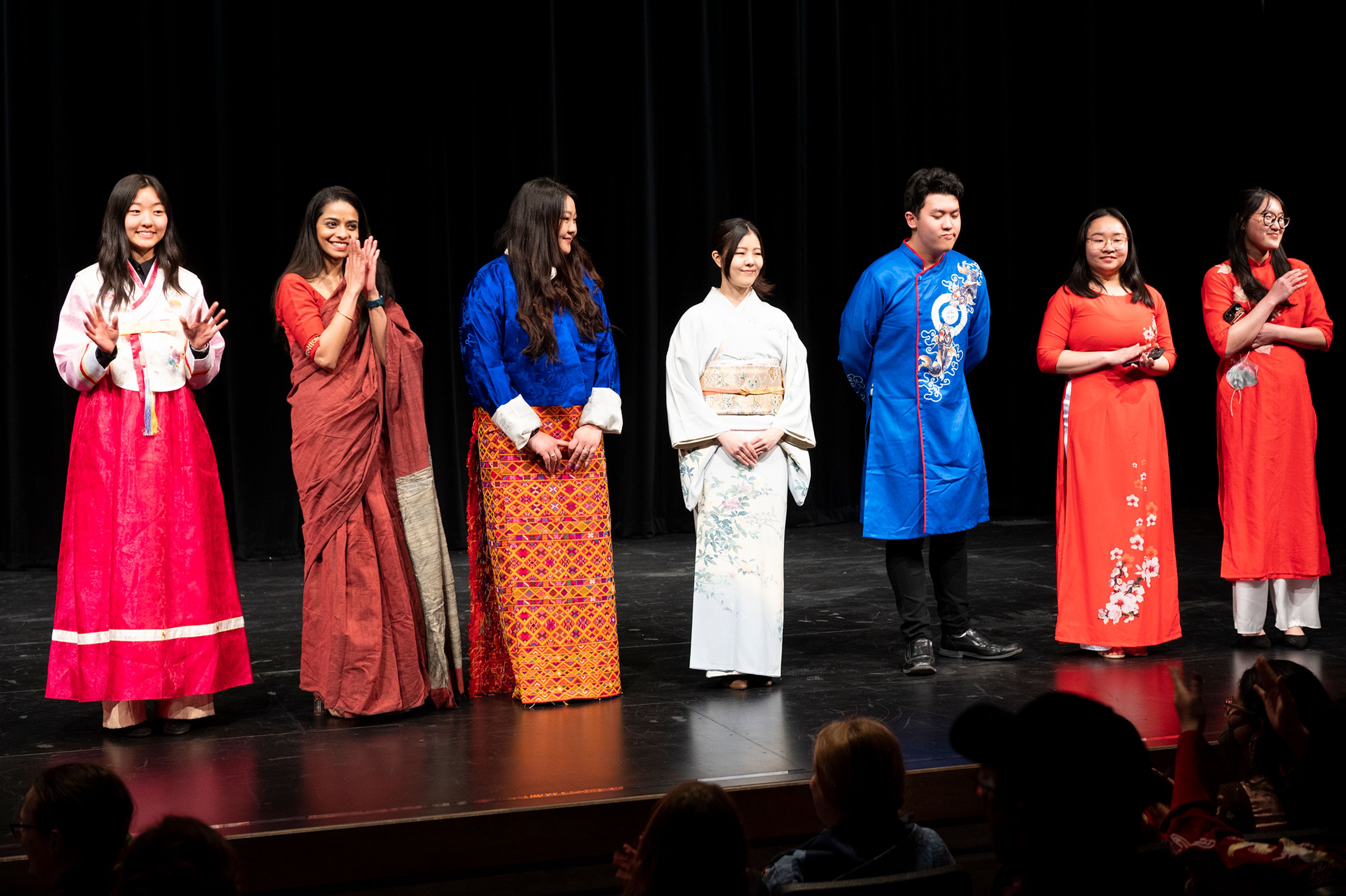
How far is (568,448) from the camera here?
11.4 feet

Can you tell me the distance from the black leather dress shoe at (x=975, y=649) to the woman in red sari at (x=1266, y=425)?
74cm

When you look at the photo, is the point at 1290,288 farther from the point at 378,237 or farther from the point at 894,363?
the point at 378,237

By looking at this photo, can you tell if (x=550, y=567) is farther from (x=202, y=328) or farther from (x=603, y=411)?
(x=202, y=328)

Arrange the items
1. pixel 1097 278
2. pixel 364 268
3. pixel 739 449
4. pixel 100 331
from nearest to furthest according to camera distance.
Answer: pixel 100 331 → pixel 364 268 → pixel 739 449 → pixel 1097 278

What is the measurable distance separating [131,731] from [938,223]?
2501 millimetres

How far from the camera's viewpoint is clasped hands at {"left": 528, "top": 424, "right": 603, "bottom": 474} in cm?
339

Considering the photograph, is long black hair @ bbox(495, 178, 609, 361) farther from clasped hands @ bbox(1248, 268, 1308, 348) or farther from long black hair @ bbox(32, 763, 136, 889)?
clasped hands @ bbox(1248, 268, 1308, 348)

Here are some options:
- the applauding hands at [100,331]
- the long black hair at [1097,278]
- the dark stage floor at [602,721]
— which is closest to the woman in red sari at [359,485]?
the dark stage floor at [602,721]

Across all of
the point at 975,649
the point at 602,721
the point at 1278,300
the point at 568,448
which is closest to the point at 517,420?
the point at 568,448

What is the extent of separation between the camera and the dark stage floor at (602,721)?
8.69 ft

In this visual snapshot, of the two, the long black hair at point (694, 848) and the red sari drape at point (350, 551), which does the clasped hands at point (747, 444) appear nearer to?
the red sari drape at point (350, 551)

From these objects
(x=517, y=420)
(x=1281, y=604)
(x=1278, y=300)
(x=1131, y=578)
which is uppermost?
(x=1278, y=300)

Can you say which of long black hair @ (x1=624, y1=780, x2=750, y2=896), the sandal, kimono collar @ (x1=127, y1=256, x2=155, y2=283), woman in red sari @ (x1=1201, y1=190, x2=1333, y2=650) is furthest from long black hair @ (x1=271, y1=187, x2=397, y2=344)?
woman in red sari @ (x1=1201, y1=190, x2=1333, y2=650)

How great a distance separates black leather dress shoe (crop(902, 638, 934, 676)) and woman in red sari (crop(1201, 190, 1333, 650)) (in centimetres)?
102
